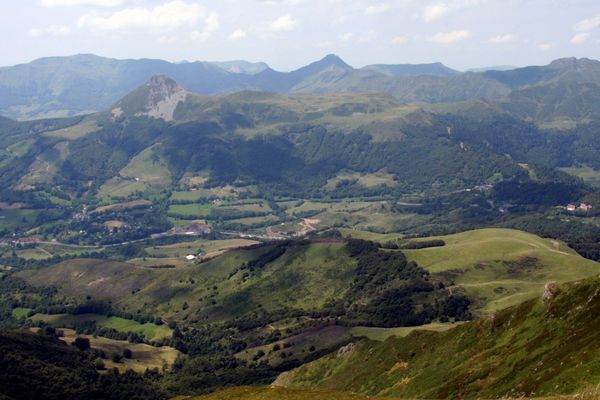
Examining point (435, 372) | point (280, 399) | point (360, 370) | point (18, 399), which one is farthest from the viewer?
point (18, 399)

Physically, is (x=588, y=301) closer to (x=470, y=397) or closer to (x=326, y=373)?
(x=470, y=397)

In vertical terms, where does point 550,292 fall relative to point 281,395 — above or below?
above

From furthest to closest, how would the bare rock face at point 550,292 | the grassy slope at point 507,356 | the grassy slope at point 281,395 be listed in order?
1. the bare rock face at point 550,292
2. the grassy slope at point 281,395
3. the grassy slope at point 507,356

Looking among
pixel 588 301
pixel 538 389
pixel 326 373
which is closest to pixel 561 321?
pixel 588 301

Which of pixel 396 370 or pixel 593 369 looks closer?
pixel 593 369

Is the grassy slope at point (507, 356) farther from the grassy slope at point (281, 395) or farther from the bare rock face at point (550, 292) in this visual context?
the grassy slope at point (281, 395)

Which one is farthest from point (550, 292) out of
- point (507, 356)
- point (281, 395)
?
point (281, 395)

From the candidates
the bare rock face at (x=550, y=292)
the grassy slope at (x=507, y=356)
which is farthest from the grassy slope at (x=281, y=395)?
the bare rock face at (x=550, y=292)

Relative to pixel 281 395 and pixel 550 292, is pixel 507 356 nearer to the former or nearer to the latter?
pixel 550 292
